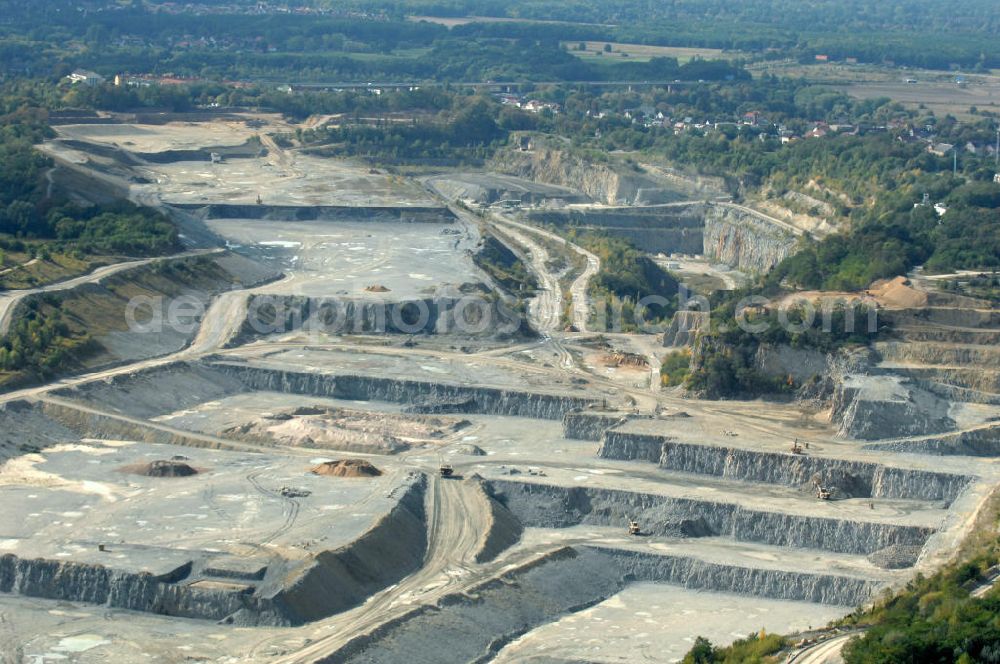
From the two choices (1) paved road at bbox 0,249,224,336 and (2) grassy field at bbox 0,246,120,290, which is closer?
(1) paved road at bbox 0,249,224,336

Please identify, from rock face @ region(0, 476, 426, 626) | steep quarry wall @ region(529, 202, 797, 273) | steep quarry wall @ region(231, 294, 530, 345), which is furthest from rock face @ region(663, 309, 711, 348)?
steep quarry wall @ region(529, 202, 797, 273)

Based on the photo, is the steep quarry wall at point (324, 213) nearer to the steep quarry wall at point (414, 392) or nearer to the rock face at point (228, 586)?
the steep quarry wall at point (414, 392)

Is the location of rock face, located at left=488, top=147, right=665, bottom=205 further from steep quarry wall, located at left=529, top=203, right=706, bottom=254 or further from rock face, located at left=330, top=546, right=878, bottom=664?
rock face, located at left=330, top=546, right=878, bottom=664

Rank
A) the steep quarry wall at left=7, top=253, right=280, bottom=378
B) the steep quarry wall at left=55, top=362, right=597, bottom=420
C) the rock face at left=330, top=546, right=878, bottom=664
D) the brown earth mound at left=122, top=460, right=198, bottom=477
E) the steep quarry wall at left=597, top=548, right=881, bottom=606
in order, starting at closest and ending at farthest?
the rock face at left=330, top=546, right=878, bottom=664 → the steep quarry wall at left=597, top=548, right=881, bottom=606 → the brown earth mound at left=122, top=460, right=198, bottom=477 → the steep quarry wall at left=55, top=362, right=597, bottom=420 → the steep quarry wall at left=7, top=253, right=280, bottom=378

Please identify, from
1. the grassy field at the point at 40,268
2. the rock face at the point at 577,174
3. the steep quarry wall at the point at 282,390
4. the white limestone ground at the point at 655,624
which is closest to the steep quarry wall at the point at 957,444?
the steep quarry wall at the point at 282,390

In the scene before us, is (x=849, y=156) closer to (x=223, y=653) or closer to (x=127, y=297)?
(x=127, y=297)

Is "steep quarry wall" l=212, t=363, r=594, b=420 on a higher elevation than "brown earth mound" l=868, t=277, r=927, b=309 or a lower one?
lower

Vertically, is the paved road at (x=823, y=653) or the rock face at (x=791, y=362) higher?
the paved road at (x=823, y=653)
